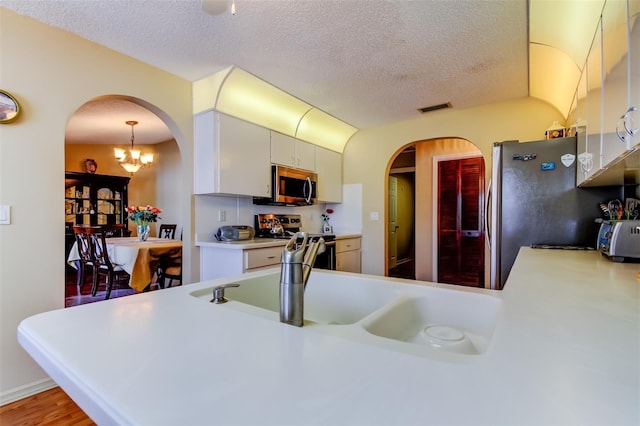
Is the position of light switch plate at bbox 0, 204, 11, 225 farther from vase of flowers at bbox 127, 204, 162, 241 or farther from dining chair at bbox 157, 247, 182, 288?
vase of flowers at bbox 127, 204, 162, 241

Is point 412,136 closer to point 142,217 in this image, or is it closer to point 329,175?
point 329,175

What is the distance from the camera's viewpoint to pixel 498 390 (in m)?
0.43

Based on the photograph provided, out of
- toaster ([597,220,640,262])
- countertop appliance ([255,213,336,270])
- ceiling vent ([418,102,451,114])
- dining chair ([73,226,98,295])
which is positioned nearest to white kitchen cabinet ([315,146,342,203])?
countertop appliance ([255,213,336,270])

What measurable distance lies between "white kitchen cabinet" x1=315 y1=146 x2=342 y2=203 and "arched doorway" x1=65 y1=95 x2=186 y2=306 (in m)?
1.89

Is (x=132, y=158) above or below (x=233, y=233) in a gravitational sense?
above

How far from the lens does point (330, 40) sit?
2.16m

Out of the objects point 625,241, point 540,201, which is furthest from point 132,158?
point 625,241

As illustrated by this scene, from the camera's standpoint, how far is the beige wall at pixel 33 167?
1.85 m

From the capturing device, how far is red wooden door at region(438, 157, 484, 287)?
4.66m

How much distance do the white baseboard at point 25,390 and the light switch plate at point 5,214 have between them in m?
0.98

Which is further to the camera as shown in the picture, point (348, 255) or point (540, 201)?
point (348, 255)

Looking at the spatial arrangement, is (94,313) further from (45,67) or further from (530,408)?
(45,67)

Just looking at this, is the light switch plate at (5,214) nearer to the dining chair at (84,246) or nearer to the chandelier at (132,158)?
the dining chair at (84,246)

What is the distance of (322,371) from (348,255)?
3.52m
